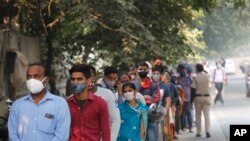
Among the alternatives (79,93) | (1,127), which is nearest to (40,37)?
(1,127)

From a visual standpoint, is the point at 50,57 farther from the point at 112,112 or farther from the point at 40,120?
the point at 40,120

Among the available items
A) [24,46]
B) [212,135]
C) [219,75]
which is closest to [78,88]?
[24,46]

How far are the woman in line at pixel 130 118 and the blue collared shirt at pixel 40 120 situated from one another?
2759 millimetres

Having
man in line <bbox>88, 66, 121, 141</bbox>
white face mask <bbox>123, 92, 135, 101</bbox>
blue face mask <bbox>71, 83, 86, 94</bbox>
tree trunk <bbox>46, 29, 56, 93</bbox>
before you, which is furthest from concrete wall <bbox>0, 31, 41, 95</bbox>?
blue face mask <bbox>71, 83, 86, 94</bbox>

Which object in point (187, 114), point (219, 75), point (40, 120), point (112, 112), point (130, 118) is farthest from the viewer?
point (219, 75)

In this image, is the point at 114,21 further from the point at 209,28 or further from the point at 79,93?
the point at 209,28

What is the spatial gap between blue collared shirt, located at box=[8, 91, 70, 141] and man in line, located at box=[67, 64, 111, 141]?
0.72ft

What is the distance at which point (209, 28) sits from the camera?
5181 centimetres

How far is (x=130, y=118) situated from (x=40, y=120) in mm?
3003

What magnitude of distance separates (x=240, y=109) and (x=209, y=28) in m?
29.6

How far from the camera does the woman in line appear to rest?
862 cm

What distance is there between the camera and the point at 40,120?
583 cm

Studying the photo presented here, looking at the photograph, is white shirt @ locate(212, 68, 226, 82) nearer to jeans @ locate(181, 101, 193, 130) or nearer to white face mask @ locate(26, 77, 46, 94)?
jeans @ locate(181, 101, 193, 130)

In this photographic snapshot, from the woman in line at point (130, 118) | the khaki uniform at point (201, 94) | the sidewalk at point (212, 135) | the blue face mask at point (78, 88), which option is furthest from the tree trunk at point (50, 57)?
the blue face mask at point (78, 88)
